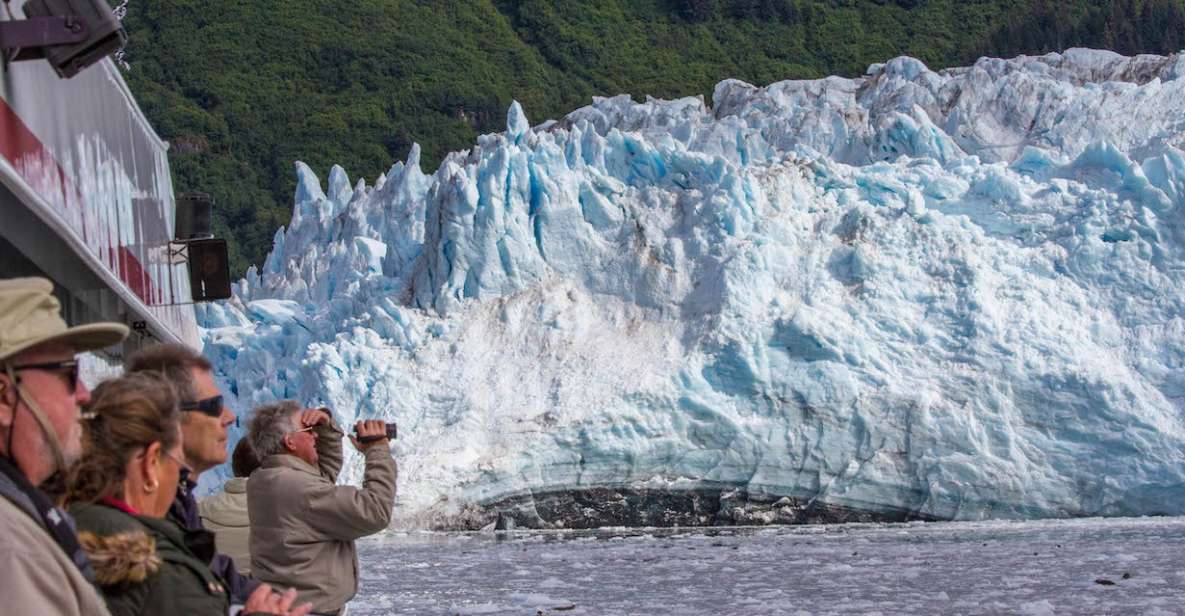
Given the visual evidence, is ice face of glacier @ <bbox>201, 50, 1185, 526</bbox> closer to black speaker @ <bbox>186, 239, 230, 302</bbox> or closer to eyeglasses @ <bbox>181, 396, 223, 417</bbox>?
black speaker @ <bbox>186, 239, 230, 302</bbox>

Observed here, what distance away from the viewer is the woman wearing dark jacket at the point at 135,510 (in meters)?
1.82

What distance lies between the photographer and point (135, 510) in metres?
1.96

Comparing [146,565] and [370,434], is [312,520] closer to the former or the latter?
[370,434]

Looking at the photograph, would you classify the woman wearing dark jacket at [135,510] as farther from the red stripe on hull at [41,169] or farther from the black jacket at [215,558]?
the red stripe on hull at [41,169]

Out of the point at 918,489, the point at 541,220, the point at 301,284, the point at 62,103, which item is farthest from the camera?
the point at 301,284

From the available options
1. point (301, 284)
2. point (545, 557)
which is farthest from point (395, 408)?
point (301, 284)

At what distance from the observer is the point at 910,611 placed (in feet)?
24.9

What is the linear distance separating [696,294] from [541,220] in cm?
182

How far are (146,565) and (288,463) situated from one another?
4.63 ft

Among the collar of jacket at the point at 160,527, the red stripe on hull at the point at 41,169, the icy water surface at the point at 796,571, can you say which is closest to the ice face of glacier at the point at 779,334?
the icy water surface at the point at 796,571

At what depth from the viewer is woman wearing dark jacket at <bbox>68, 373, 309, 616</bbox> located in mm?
1817

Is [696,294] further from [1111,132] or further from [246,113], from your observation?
[246,113]

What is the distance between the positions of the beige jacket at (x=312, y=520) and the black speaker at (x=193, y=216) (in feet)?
10.8

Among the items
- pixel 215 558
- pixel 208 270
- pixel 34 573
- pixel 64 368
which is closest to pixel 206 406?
pixel 215 558
